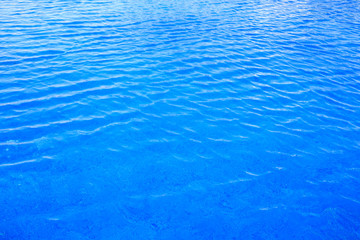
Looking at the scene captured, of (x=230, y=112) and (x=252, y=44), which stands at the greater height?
(x=252, y=44)

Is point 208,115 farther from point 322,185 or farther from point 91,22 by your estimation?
point 91,22

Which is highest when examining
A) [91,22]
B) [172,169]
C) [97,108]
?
[91,22]

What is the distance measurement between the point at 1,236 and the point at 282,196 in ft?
25.4

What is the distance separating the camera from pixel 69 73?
13.5 metres

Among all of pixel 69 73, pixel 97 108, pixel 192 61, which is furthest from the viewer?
pixel 192 61

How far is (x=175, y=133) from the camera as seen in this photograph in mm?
10430

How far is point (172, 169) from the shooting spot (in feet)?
29.5

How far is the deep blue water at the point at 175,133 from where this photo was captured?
7504mm

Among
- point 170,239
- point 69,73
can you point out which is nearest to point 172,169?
point 170,239

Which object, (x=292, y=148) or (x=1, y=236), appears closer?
(x=1, y=236)

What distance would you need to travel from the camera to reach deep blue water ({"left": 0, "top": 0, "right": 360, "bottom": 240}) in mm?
7504

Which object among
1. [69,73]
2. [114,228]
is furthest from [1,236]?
[69,73]

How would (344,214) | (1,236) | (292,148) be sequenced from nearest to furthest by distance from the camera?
1. (1,236)
2. (344,214)
3. (292,148)

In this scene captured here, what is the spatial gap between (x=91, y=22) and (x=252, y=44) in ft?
39.0
